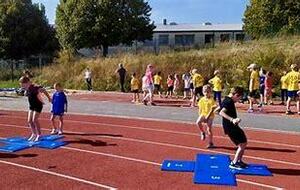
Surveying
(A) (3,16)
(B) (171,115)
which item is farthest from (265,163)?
(A) (3,16)

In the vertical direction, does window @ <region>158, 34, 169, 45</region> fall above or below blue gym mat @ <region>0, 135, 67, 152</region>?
above

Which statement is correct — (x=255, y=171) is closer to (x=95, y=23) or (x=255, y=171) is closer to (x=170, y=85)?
(x=170, y=85)

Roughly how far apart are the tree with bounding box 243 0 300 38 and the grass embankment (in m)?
6.99

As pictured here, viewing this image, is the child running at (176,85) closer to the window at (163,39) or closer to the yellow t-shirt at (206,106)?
the yellow t-shirt at (206,106)

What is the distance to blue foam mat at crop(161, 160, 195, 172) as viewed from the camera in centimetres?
1019

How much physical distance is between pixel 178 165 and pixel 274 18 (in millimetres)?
35179

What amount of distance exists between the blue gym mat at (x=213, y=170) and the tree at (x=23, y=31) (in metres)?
40.3

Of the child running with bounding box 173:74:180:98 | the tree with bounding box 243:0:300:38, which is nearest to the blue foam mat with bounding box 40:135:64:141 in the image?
the child running with bounding box 173:74:180:98

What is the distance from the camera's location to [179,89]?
1139 inches

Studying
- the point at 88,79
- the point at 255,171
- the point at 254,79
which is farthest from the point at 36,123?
the point at 88,79

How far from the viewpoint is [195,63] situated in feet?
103

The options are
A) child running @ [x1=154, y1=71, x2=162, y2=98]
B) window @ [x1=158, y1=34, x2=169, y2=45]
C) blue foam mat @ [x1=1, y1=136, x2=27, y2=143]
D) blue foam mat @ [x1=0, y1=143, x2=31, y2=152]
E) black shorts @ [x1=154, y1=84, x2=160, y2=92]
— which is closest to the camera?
blue foam mat @ [x1=0, y1=143, x2=31, y2=152]

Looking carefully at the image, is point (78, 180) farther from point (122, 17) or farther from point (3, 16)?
point (3, 16)

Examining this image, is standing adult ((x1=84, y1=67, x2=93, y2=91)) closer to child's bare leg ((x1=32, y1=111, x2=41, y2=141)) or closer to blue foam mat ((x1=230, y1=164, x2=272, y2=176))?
child's bare leg ((x1=32, y1=111, x2=41, y2=141))
